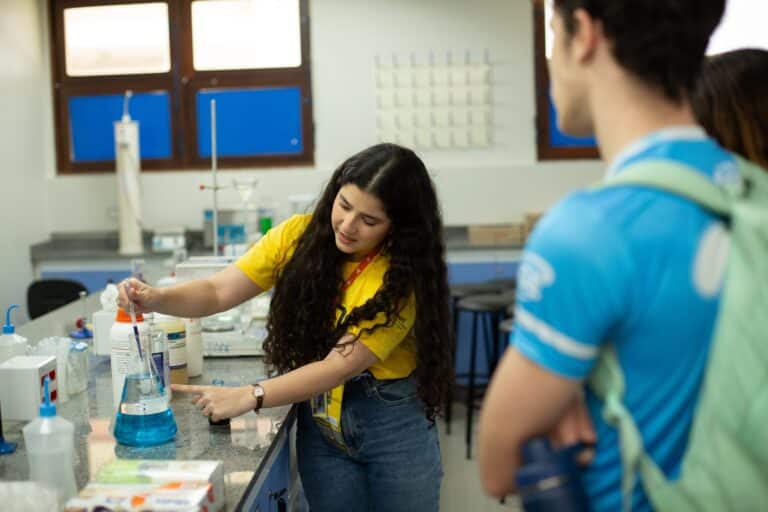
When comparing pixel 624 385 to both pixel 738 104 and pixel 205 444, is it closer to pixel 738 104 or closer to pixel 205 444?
pixel 738 104

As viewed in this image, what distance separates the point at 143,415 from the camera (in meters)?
1.66

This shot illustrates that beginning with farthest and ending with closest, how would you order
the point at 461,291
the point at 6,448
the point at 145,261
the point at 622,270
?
the point at 145,261
the point at 461,291
the point at 6,448
the point at 622,270

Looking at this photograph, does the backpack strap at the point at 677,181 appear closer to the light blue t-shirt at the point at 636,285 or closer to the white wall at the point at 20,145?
the light blue t-shirt at the point at 636,285

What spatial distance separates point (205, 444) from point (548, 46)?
154 inches

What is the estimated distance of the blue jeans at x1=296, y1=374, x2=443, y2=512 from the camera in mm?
1926

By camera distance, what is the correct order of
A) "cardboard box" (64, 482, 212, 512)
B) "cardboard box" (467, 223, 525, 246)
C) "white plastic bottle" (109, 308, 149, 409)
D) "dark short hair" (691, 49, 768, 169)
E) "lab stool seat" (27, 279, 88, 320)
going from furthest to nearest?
"cardboard box" (467, 223, 525, 246) < "lab stool seat" (27, 279, 88, 320) < "white plastic bottle" (109, 308, 149, 409) < "dark short hair" (691, 49, 768, 169) < "cardboard box" (64, 482, 212, 512)

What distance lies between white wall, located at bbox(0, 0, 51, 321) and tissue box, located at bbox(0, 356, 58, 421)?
3.33 metres

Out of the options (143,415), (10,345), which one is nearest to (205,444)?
(143,415)

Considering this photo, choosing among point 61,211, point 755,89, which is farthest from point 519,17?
point 755,89

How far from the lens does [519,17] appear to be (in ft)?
16.6

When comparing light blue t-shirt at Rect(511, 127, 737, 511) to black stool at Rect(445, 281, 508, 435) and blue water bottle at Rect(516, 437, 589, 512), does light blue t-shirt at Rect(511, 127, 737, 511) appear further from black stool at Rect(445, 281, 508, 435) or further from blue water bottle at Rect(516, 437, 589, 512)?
black stool at Rect(445, 281, 508, 435)

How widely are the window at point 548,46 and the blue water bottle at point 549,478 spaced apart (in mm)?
4170

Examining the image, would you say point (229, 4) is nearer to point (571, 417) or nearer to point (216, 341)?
point (216, 341)

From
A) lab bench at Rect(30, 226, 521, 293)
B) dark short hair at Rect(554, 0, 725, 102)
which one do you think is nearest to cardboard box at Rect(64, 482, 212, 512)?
dark short hair at Rect(554, 0, 725, 102)
